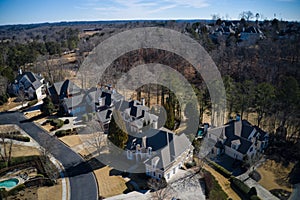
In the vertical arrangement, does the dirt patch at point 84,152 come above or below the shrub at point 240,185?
above

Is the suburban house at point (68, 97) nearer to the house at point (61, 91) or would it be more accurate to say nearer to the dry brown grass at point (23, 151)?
the house at point (61, 91)

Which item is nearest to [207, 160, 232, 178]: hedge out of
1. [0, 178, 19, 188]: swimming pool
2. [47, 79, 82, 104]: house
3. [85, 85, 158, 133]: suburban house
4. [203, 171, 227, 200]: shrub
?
[203, 171, 227, 200]: shrub

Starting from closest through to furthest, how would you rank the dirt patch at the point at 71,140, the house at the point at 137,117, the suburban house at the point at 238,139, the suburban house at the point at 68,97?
the suburban house at the point at 238,139
the dirt patch at the point at 71,140
the house at the point at 137,117
the suburban house at the point at 68,97

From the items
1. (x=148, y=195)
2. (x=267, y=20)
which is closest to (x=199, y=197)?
(x=148, y=195)

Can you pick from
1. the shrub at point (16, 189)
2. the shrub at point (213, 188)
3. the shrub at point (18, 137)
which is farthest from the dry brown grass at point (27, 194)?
the shrub at point (213, 188)

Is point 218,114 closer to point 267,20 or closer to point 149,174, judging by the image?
point 149,174

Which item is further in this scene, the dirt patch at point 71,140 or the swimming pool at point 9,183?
the dirt patch at point 71,140

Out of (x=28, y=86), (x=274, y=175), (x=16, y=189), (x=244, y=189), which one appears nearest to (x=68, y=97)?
(x=28, y=86)
